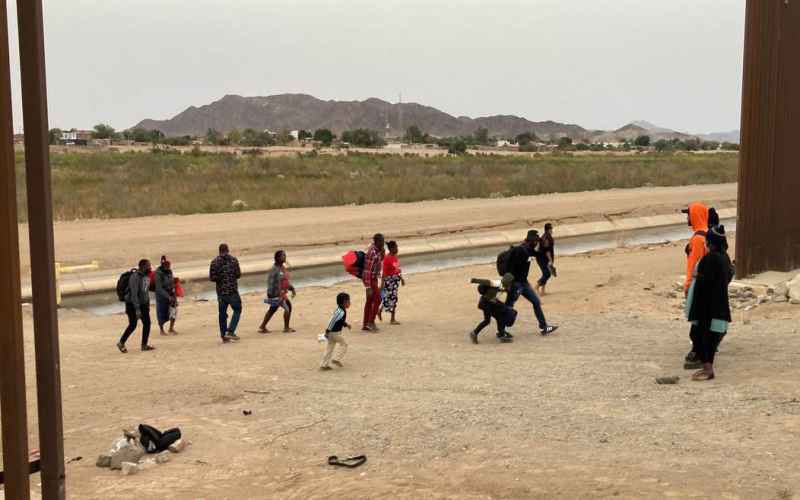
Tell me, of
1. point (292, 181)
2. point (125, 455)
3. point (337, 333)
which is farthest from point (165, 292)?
point (292, 181)

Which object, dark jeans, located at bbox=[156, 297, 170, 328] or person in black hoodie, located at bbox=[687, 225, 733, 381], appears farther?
dark jeans, located at bbox=[156, 297, 170, 328]

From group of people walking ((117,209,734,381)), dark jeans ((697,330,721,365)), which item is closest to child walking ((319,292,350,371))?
group of people walking ((117,209,734,381))

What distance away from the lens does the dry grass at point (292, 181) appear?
36.4 meters

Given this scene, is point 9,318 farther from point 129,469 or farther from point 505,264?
point 505,264

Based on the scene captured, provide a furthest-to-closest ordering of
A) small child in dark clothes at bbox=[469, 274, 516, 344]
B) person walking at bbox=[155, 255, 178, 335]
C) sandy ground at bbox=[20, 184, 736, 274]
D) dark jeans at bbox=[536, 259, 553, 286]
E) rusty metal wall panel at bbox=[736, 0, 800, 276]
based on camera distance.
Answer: sandy ground at bbox=[20, 184, 736, 274] → dark jeans at bbox=[536, 259, 553, 286] → rusty metal wall panel at bbox=[736, 0, 800, 276] → person walking at bbox=[155, 255, 178, 335] → small child in dark clothes at bbox=[469, 274, 516, 344]

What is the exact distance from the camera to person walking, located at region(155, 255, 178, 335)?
13859mm

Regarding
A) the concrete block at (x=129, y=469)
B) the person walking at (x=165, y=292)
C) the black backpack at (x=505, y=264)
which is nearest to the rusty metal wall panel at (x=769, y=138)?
the black backpack at (x=505, y=264)

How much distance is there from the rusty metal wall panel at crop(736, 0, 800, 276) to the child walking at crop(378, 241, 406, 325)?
633 cm

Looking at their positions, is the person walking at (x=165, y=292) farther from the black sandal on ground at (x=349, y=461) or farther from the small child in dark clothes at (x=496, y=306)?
the black sandal on ground at (x=349, y=461)

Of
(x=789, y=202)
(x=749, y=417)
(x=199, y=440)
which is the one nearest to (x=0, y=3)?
(x=199, y=440)

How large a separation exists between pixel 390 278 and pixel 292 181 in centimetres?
3273

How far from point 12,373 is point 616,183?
5176 cm

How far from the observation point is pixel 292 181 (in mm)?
46625

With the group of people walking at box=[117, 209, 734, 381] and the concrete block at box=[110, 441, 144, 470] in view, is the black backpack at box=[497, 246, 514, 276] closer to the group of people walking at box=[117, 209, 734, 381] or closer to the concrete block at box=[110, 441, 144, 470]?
the group of people walking at box=[117, 209, 734, 381]
